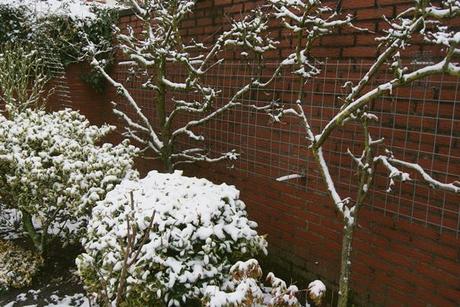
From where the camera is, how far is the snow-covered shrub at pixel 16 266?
4.65m

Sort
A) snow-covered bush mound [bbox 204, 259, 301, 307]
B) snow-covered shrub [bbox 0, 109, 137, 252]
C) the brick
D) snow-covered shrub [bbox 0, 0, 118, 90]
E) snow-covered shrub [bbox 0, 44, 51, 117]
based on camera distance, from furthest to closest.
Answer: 1. snow-covered shrub [bbox 0, 0, 118, 90]
2. snow-covered shrub [bbox 0, 44, 51, 117]
3. snow-covered shrub [bbox 0, 109, 137, 252]
4. the brick
5. snow-covered bush mound [bbox 204, 259, 301, 307]

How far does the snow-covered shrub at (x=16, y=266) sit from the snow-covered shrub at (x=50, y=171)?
17 cm

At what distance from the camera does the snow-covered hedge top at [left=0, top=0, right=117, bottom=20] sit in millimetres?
8875

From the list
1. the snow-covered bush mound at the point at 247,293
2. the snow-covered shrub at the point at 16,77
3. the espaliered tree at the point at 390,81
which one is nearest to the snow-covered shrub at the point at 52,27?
the snow-covered shrub at the point at 16,77

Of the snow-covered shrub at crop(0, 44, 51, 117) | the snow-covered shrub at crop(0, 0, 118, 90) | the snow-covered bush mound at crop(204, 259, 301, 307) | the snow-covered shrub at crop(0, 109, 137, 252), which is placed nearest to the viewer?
the snow-covered bush mound at crop(204, 259, 301, 307)

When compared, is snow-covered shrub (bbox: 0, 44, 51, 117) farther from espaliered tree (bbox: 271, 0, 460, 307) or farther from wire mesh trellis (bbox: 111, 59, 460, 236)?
espaliered tree (bbox: 271, 0, 460, 307)

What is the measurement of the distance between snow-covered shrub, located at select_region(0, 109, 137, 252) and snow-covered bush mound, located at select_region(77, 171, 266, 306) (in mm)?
866

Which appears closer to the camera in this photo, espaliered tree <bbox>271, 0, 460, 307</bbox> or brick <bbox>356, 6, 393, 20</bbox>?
espaliered tree <bbox>271, 0, 460, 307</bbox>

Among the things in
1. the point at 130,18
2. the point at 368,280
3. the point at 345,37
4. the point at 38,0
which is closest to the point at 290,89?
the point at 345,37

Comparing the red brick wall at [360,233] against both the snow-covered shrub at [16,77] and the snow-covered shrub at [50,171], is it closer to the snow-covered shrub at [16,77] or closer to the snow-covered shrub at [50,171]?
the snow-covered shrub at [50,171]

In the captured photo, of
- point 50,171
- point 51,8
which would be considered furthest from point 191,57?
point 51,8

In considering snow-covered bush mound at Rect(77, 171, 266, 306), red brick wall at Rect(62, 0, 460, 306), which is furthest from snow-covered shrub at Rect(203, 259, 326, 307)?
red brick wall at Rect(62, 0, 460, 306)

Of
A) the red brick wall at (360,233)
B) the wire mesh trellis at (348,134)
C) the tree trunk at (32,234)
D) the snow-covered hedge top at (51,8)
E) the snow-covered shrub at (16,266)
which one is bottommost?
the snow-covered shrub at (16,266)

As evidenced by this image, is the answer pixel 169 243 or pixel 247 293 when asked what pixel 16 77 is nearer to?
pixel 169 243
